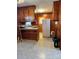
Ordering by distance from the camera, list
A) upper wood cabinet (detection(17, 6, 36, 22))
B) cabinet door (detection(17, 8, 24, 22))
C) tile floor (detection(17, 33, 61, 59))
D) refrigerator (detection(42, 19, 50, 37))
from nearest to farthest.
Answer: tile floor (detection(17, 33, 61, 59)), upper wood cabinet (detection(17, 6, 36, 22)), cabinet door (detection(17, 8, 24, 22)), refrigerator (detection(42, 19, 50, 37))

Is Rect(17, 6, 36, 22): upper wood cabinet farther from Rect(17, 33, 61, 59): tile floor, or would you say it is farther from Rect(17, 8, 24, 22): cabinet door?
Rect(17, 33, 61, 59): tile floor

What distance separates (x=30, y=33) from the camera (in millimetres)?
8109

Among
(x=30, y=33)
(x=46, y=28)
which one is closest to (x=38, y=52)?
(x=30, y=33)

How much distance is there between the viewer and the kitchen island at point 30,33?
26.0ft

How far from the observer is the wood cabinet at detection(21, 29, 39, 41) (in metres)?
7.92

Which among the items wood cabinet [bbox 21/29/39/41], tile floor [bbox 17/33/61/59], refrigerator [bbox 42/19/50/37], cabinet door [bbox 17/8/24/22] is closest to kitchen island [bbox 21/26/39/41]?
wood cabinet [bbox 21/29/39/41]

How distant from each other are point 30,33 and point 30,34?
7cm

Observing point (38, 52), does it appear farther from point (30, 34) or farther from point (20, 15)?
point (20, 15)

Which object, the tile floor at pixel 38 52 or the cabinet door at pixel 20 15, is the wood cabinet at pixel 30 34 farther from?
the tile floor at pixel 38 52

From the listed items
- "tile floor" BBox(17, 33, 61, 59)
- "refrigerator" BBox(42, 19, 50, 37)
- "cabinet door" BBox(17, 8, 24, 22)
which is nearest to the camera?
"tile floor" BBox(17, 33, 61, 59)

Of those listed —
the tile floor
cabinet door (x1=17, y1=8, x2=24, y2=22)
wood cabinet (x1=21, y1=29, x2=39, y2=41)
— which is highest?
cabinet door (x1=17, y1=8, x2=24, y2=22)

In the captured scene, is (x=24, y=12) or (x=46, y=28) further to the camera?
(x=46, y=28)
